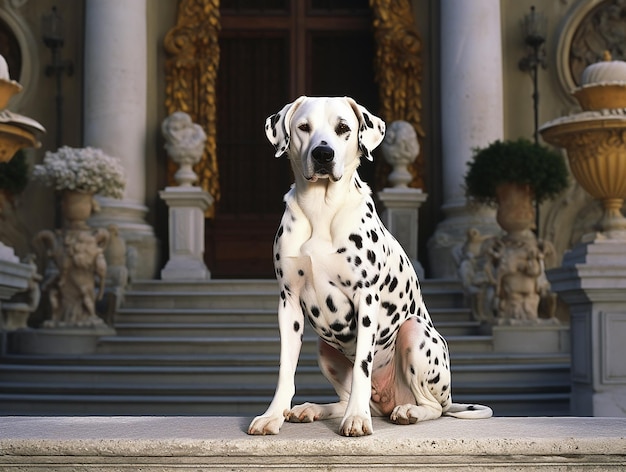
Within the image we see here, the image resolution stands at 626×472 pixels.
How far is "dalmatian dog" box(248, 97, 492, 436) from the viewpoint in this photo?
3.73 metres

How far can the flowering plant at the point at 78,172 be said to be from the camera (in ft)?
35.0

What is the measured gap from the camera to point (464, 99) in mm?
13266

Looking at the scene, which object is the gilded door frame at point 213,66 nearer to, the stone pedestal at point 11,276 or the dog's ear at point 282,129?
the stone pedestal at point 11,276

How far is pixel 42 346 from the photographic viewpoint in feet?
33.6

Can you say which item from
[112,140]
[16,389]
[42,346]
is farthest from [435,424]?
[112,140]

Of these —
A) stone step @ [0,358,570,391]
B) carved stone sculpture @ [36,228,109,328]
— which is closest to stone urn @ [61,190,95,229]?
carved stone sculpture @ [36,228,109,328]

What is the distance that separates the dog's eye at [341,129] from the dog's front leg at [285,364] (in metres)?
0.65

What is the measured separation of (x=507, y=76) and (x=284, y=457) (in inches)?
459

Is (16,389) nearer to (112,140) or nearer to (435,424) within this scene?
(112,140)

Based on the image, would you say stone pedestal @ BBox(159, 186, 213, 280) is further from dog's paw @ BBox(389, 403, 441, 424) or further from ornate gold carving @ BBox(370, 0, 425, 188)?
dog's paw @ BBox(389, 403, 441, 424)

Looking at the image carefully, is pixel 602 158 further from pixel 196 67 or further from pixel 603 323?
pixel 196 67

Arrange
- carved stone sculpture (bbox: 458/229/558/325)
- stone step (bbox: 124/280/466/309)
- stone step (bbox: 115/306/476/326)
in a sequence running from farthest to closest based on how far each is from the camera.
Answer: stone step (bbox: 124/280/466/309) < stone step (bbox: 115/306/476/326) < carved stone sculpture (bbox: 458/229/558/325)

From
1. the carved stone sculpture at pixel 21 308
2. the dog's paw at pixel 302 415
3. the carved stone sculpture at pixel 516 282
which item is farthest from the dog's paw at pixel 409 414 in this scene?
the carved stone sculpture at pixel 21 308

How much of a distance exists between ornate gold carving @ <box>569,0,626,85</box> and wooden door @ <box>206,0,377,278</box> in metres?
2.86
